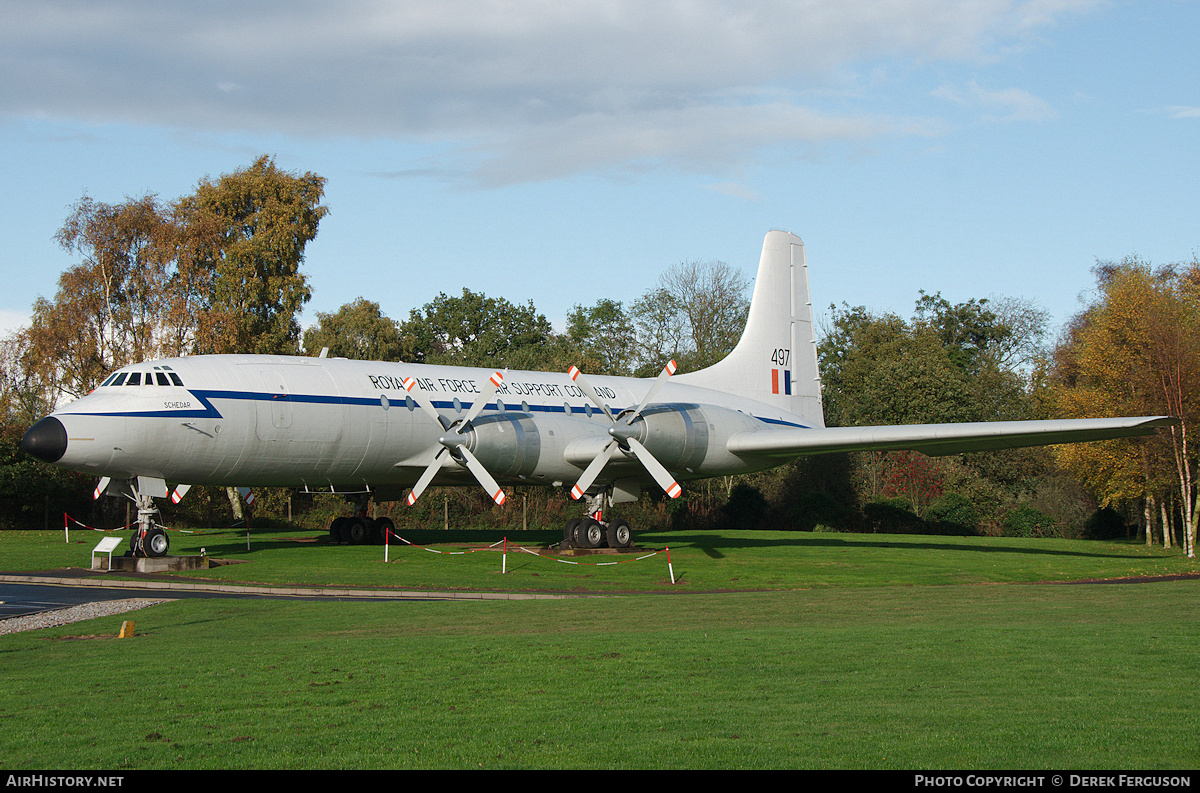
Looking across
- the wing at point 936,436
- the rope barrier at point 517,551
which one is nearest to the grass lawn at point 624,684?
the rope barrier at point 517,551

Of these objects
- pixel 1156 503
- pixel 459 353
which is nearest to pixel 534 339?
pixel 459 353

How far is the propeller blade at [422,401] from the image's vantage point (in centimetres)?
2452

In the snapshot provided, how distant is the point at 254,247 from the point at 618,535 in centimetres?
2841

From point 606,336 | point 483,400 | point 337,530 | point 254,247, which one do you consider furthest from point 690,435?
point 606,336

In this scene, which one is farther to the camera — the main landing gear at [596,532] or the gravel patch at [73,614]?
the main landing gear at [596,532]

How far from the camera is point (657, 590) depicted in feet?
67.6

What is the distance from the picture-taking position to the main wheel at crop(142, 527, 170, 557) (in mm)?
22016

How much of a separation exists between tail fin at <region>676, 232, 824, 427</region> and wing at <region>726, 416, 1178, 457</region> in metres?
5.72

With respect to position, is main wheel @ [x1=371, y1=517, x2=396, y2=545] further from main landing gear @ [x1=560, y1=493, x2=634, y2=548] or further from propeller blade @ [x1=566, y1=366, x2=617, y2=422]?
propeller blade @ [x1=566, y1=366, x2=617, y2=422]

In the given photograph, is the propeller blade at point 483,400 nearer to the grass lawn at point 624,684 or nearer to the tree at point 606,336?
the grass lawn at point 624,684

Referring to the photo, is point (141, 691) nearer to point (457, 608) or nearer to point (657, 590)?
point (457, 608)

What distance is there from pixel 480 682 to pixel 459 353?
61.1m

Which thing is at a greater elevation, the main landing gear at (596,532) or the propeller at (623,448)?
the propeller at (623,448)

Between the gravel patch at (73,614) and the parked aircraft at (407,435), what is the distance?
18.2ft
